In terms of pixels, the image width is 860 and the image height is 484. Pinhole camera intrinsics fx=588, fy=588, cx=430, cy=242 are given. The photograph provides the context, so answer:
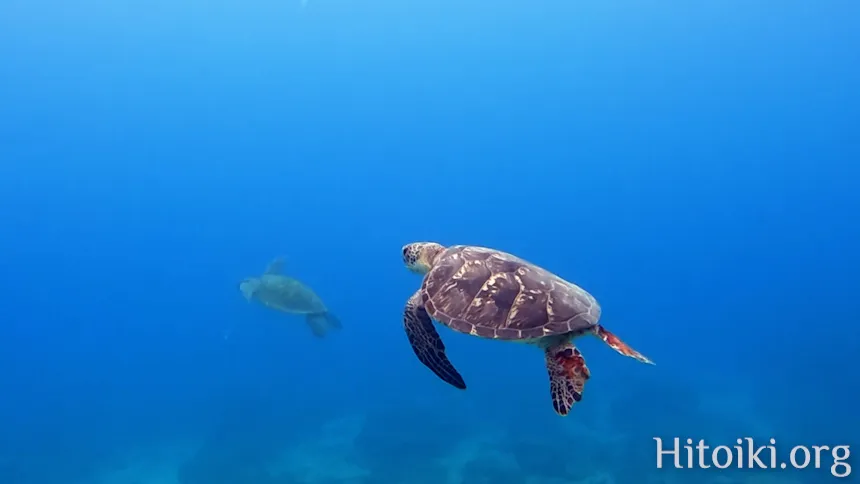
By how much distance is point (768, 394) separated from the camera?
33.5ft

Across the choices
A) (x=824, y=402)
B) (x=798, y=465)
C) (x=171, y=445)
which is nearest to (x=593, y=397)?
(x=798, y=465)

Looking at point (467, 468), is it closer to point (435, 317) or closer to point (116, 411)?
point (435, 317)

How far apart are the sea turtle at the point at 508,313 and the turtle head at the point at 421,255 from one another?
0.33 metres

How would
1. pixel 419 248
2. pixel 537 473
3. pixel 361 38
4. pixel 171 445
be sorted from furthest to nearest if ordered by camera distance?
pixel 361 38, pixel 171 445, pixel 537 473, pixel 419 248

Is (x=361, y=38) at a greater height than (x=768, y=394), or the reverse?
(x=361, y=38)

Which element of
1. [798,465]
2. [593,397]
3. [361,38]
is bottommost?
[798,465]

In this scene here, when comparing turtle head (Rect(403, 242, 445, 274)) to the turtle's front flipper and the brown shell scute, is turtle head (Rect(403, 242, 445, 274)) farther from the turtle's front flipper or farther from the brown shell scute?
the turtle's front flipper

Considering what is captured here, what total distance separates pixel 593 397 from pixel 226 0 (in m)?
19.3

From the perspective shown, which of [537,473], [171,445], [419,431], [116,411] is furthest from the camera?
[116,411]

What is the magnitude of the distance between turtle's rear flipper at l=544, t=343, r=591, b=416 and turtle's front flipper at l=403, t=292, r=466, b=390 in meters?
0.45

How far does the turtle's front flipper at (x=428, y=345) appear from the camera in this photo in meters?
2.95

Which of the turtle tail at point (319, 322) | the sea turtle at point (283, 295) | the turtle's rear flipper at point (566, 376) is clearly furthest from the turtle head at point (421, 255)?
the turtle tail at point (319, 322)

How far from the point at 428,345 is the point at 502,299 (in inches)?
17.5

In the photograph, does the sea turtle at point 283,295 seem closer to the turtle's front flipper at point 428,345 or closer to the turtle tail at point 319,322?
the turtle tail at point 319,322
